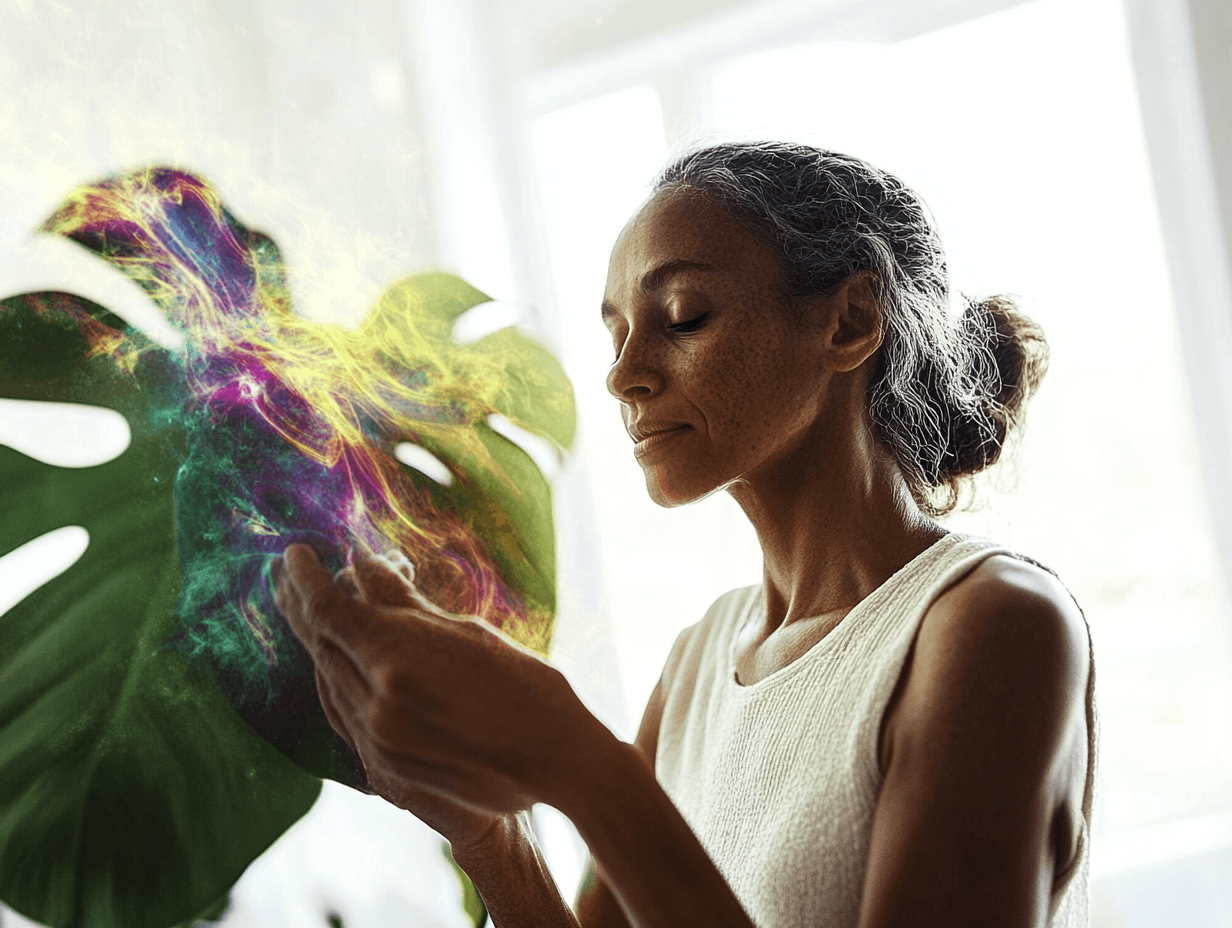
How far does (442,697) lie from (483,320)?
0.35 metres

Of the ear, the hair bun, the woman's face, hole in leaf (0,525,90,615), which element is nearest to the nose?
the woman's face

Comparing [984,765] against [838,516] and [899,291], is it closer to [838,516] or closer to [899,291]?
[838,516]

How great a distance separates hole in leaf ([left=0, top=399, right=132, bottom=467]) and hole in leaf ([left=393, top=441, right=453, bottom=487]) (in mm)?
162

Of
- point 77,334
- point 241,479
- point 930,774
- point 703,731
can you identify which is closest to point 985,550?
point 930,774

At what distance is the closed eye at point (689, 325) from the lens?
1.75 ft

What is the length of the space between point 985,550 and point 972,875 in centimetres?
16

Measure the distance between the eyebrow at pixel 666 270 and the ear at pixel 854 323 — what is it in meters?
0.08

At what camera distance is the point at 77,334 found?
1.82 feet

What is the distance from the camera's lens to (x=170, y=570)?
56 cm

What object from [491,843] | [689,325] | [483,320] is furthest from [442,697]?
[483,320]

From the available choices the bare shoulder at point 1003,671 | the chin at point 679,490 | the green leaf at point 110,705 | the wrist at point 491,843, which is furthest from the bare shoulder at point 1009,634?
the green leaf at point 110,705

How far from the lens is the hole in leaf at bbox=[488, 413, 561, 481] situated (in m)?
0.68

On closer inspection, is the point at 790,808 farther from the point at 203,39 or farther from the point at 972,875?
the point at 203,39

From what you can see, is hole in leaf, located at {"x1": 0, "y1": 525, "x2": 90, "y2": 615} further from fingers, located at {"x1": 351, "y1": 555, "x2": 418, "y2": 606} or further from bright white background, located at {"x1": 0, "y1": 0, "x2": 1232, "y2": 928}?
bright white background, located at {"x1": 0, "y1": 0, "x2": 1232, "y2": 928}
